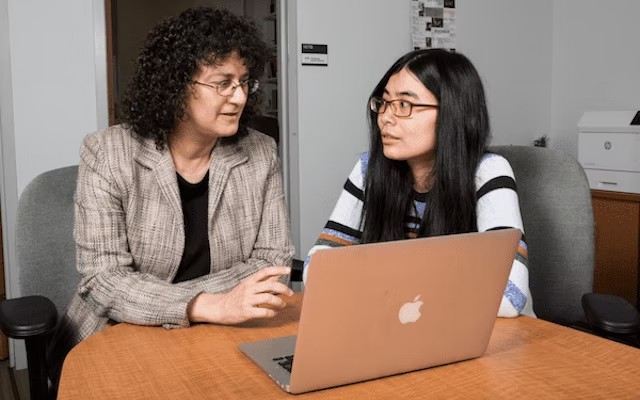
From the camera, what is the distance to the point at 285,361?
101 cm

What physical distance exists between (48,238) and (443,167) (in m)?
0.99

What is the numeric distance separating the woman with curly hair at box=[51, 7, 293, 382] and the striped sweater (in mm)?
151

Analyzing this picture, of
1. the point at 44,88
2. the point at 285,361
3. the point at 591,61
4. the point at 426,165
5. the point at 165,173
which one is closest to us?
the point at 285,361

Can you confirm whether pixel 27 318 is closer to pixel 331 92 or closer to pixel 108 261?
pixel 108 261

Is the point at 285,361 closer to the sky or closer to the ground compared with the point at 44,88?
closer to the ground

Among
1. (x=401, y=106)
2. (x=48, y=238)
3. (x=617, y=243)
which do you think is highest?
(x=401, y=106)

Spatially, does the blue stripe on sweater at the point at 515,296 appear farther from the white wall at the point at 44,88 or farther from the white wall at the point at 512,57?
the white wall at the point at 512,57

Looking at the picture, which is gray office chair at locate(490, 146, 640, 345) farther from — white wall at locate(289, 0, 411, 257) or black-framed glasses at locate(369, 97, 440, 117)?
white wall at locate(289, 0, 411, 257)

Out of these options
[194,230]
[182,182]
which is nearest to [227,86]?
[182,182]

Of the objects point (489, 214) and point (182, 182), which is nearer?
point (489, 214)

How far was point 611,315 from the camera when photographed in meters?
1.30

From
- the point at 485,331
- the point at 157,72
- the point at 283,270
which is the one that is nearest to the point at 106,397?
the point at 283,270

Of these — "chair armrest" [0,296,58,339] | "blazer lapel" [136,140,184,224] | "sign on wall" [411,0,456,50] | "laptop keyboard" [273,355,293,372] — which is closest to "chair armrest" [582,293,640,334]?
"laptop keyboard" [273,355,293,372]

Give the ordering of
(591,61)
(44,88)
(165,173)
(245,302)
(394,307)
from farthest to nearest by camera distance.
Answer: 1. (591,61)
2. (44,88)
3. (165,173)
4. (245,302)
5. (394,307)
